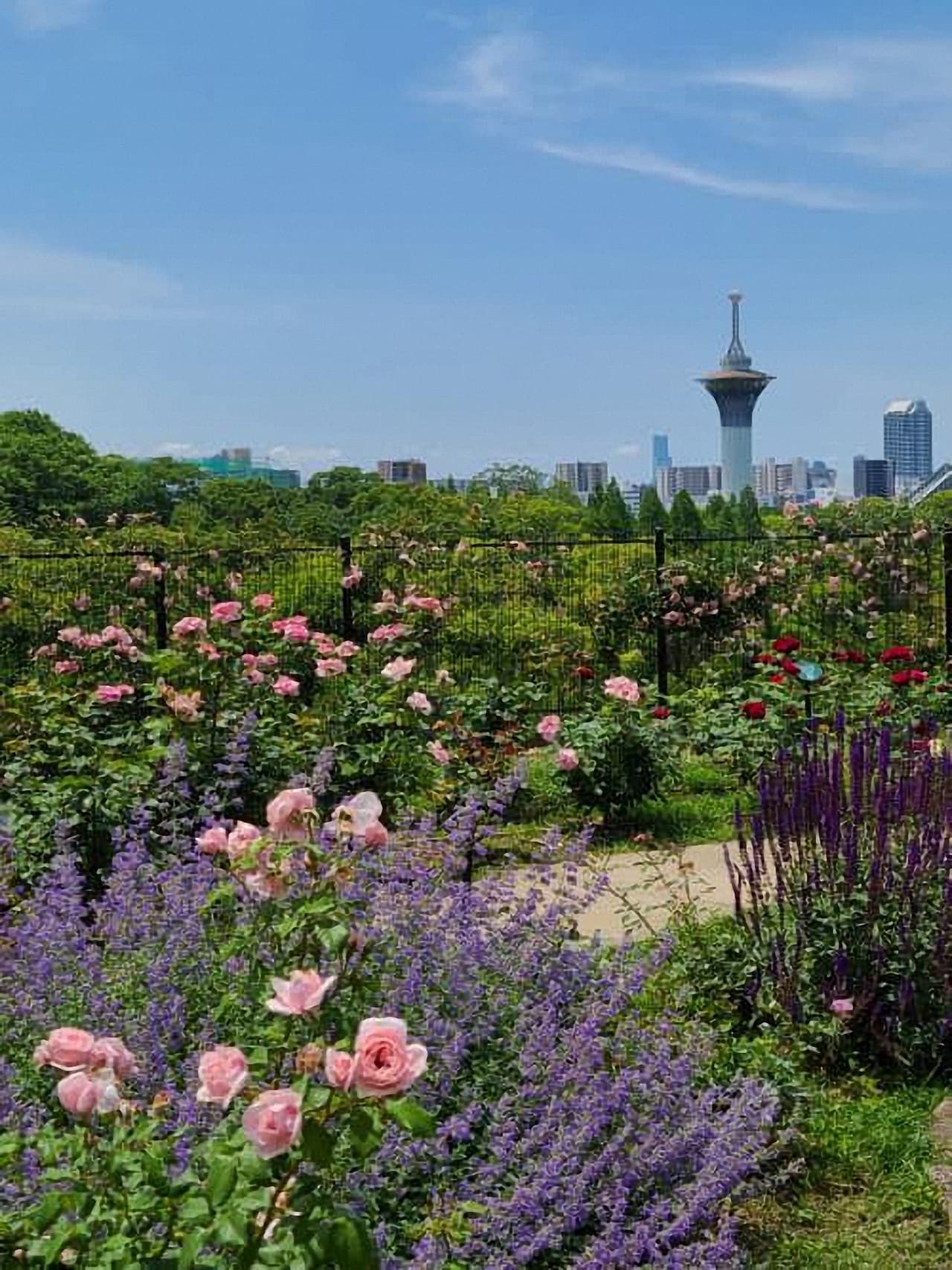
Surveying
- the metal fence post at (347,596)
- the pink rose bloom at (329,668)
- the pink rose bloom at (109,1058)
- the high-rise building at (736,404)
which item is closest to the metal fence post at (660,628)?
the metal fence post at (347,596)

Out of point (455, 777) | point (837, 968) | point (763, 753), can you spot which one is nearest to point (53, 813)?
point (455, 777)

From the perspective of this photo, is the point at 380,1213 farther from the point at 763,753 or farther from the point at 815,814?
the point at 763,753

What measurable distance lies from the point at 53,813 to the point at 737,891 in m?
2.41

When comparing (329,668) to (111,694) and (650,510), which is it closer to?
(111,694)

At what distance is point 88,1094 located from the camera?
170cm

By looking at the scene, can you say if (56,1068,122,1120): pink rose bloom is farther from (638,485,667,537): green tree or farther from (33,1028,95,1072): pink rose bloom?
(638,485,667,537): green tree

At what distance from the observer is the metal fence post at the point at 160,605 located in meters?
9.26

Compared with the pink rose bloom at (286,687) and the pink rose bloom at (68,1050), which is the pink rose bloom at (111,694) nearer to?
the pink rose bloom at (286,687)

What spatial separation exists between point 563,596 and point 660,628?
5.22 ft

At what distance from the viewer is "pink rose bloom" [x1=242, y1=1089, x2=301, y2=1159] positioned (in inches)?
61.3

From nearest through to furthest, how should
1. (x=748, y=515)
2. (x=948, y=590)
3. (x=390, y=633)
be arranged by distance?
1. (x=390, y=633)
2. (x=948, y=590)
3. (x=748, y=515)

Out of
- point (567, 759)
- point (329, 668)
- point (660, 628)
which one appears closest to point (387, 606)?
point (329, 668)

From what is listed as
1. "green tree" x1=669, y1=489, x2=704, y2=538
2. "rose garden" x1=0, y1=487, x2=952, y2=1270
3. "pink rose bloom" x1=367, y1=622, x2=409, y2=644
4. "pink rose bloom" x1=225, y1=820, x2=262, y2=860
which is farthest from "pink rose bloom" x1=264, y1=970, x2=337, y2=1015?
"green tree" x1=669, y1=489, x2=704, y2=538

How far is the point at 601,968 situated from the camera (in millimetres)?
3318
